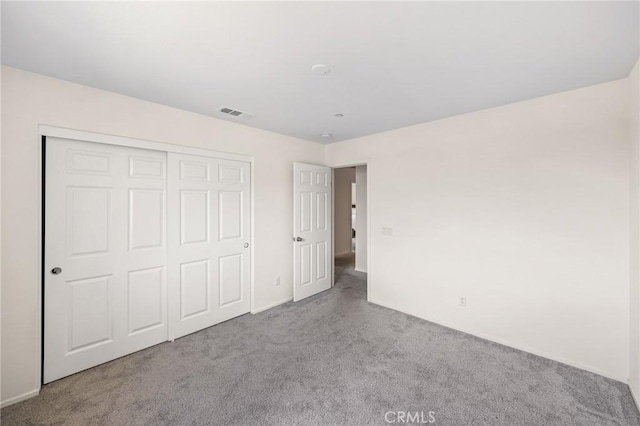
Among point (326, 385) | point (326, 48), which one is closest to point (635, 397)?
point (326, 385)

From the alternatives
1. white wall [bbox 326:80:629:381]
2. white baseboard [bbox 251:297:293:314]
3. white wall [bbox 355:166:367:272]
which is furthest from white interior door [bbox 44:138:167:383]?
white wall [bbox 355:166:367:272]

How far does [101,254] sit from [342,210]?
5704 mm

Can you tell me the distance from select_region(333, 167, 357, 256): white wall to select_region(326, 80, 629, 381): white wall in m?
3.63

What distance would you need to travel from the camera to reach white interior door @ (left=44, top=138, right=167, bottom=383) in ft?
6.97

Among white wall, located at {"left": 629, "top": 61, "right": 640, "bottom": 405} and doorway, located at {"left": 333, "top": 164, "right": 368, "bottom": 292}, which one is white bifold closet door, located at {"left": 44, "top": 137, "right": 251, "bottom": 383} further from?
white wall, located at {"left": 629, "top": 61, "right": 640, "bottom": 405}

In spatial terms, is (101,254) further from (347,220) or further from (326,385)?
(347,220)

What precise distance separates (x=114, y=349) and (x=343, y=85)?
123 inches

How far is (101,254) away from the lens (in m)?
2.34

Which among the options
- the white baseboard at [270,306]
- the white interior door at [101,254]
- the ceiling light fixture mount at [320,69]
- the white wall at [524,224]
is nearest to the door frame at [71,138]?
the white interior door at [101,254]

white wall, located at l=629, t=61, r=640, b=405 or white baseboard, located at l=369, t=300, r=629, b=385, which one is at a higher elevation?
white wall, located at l=629, t=61, r=640, b=405

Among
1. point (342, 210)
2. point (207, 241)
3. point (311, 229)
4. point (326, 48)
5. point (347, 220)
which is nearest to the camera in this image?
point (326, 48)

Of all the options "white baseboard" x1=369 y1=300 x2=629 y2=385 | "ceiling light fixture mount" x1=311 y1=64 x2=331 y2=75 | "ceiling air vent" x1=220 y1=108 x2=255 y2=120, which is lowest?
"white baseboard" x1=369 y1=300 x2=629 y2=385

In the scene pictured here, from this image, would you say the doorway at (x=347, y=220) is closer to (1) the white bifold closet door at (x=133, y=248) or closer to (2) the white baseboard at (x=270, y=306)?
(2) the white baseboard at (x=270, y=306)

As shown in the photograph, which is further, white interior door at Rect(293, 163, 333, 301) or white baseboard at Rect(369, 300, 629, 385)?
white interior door at Rect(293, 163, 333, 301)
